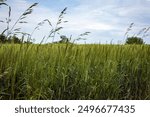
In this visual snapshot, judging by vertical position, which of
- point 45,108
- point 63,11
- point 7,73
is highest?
point 63,11

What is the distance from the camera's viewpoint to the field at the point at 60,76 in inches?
171

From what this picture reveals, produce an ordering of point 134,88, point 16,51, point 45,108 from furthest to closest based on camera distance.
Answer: point 134,88 < point 16,51 < point 45,108

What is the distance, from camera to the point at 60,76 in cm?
454

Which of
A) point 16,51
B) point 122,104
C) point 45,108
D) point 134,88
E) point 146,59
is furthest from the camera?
point 146,59

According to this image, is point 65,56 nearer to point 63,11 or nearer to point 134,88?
point 63,11

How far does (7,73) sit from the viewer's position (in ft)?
14.4

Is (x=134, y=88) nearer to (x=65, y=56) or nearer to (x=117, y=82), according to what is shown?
(x=117, y=82)

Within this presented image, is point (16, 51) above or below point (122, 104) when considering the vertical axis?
above

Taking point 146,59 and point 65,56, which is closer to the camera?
point 65,56

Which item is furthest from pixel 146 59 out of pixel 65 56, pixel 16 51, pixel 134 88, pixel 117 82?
pixel 16 51

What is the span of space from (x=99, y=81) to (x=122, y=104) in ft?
1.82

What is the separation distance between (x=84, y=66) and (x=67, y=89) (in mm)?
470

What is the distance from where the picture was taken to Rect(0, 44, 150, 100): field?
4332 mm

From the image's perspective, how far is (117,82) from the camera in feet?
16.2
